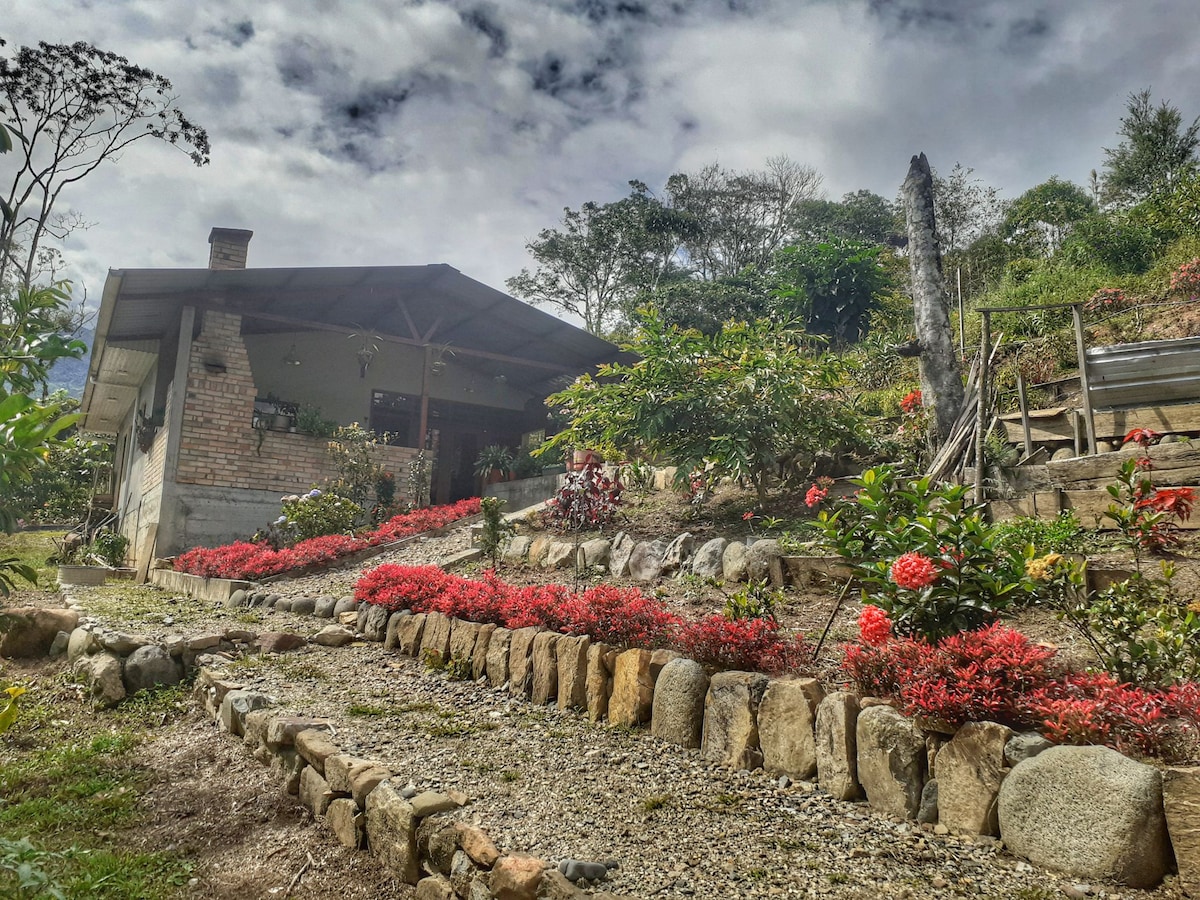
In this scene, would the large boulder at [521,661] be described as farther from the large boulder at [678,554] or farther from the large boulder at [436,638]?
the large boulder at [678,554]

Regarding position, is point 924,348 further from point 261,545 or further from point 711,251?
point 711,251

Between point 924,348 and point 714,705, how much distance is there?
18.0ft

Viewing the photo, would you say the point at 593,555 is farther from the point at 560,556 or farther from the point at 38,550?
the point at 38,550

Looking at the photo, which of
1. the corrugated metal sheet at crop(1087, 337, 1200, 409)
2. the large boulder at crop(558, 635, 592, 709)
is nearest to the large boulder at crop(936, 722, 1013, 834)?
the large boulder at crop(558, 635, 592, 709)

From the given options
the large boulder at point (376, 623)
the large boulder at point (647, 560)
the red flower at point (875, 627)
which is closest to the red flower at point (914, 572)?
the red flower at point (875, 627)

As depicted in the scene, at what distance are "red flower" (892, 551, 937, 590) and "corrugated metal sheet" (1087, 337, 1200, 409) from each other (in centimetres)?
493

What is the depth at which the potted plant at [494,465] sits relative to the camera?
1373 cm

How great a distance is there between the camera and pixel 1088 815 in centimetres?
213

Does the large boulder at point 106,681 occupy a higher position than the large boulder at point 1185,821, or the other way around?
the large boulder at point 1185,821

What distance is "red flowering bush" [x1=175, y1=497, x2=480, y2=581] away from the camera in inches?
340

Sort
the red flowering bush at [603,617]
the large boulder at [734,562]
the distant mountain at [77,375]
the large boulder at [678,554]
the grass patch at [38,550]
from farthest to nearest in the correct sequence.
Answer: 1. the grass patch at [38,550]
2. the distant mountain at [77,375]
3. the large boulder at [678,554]
4. the large boulder at [734,562]
5. the red flowering bush at [603,617]

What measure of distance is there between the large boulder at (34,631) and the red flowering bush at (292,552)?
2.62 m

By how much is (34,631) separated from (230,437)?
5.73 m

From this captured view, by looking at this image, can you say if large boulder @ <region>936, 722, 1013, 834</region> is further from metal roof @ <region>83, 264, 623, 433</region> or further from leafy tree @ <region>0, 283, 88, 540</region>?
metal roof @ <region>83, 264, 623, 433</region>
